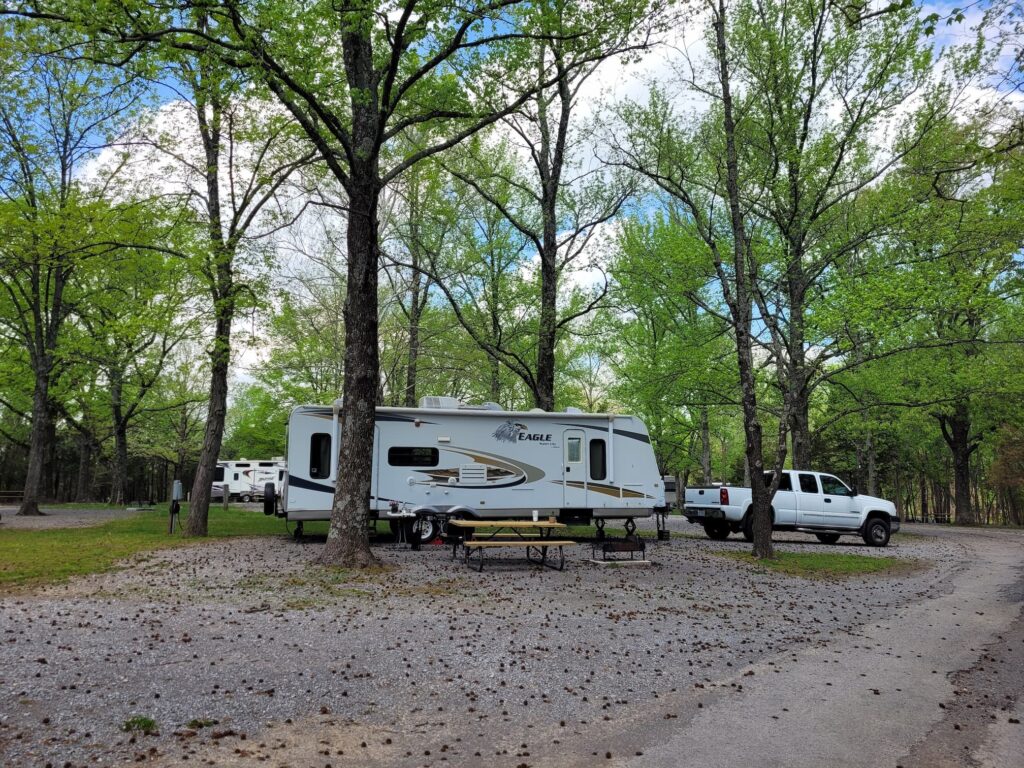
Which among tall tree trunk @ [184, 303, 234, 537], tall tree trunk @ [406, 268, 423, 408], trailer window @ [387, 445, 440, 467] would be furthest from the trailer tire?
tall tree trunk @ [184, 303, 234, 537]

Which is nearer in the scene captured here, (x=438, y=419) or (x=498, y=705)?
(x=498, y=705)

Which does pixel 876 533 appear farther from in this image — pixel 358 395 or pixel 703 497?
pixel 358 395

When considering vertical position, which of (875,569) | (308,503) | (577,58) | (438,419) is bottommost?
(875,569)

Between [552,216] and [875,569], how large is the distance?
39.9 ft

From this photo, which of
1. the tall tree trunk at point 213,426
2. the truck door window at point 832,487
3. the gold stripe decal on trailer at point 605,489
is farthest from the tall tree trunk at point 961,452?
the tall tree trunk at point 213,426

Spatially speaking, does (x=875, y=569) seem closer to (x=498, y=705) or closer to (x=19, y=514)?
(x=498, y=705)

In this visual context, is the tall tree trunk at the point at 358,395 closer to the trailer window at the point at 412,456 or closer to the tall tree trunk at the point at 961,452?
the trailer window at the point at 412,456

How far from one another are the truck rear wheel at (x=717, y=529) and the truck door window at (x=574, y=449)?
5161 mm

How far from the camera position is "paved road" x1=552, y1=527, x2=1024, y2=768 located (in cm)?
408

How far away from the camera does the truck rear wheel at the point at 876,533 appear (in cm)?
1766

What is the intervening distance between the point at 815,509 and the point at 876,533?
172 centimetres

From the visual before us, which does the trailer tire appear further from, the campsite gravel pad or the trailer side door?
the campsite gravel pad

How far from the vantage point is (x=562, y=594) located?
928 cm

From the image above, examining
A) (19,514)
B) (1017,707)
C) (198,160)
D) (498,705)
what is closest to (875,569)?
(1017,707)
